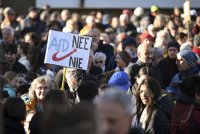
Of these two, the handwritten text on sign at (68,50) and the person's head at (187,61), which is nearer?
the person's head at (187,61)

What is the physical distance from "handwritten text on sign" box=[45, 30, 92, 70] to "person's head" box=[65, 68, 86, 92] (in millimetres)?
438

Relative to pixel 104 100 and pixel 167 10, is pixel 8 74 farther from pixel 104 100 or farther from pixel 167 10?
pixel 167 10

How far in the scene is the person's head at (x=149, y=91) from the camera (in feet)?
25.8

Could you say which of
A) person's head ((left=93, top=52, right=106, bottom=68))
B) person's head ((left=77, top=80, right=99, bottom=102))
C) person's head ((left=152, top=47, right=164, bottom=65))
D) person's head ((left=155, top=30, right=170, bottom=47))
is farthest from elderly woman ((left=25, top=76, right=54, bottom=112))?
person's head ((left=155, top=30, right=170, bottom=47))

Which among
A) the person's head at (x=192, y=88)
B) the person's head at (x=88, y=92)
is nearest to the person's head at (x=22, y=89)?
the person's head at (x=88, y=92)

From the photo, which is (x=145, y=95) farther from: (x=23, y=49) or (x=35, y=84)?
(x=23, y=49)

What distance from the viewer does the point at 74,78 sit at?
382 inches

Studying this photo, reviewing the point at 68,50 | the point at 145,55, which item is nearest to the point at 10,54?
the point at 68,50

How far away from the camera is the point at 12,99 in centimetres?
704

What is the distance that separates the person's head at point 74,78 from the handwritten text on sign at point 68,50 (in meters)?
0.44

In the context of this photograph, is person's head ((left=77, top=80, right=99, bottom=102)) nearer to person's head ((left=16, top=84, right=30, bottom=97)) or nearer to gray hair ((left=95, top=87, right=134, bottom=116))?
person's head ((left=16, top=84, right=30, bottom=97))

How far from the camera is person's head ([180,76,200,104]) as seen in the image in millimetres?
7582

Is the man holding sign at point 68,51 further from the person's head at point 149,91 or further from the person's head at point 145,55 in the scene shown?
the person's head at point 149,91

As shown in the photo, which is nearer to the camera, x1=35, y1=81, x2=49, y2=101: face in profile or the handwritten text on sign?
x1=35, y1=81, x2=49, y2=101: face in profile
